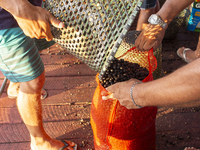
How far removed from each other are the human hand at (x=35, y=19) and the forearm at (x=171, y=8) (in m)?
0.64

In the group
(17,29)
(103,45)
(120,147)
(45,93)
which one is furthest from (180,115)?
(17,29)

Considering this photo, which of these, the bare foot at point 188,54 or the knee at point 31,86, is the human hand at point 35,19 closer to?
the knee at point 31,86

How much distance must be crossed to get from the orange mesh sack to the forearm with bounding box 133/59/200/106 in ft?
0.57

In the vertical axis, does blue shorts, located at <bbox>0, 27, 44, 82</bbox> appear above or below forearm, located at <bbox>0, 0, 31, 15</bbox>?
below

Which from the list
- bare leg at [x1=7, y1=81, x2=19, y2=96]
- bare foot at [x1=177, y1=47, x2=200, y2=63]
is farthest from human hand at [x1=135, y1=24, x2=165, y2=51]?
bare leg at [x1=7, y1=81, x2=19, y2=96]

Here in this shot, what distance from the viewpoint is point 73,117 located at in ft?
4.80

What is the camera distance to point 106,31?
745 mm

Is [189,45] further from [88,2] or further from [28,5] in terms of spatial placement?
[28,5]

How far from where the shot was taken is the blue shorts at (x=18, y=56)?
887mm

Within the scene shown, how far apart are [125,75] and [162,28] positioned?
0.37m

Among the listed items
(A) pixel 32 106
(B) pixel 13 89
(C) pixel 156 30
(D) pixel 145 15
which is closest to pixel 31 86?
(A) pixel 32 106

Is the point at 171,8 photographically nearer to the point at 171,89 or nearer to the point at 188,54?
the point at 171,89

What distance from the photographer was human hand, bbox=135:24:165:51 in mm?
979

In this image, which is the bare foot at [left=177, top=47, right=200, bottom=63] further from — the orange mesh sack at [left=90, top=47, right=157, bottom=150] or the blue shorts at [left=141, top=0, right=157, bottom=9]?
the orange mesh sack at [left=90, top=47, right=157, bottom=150]
